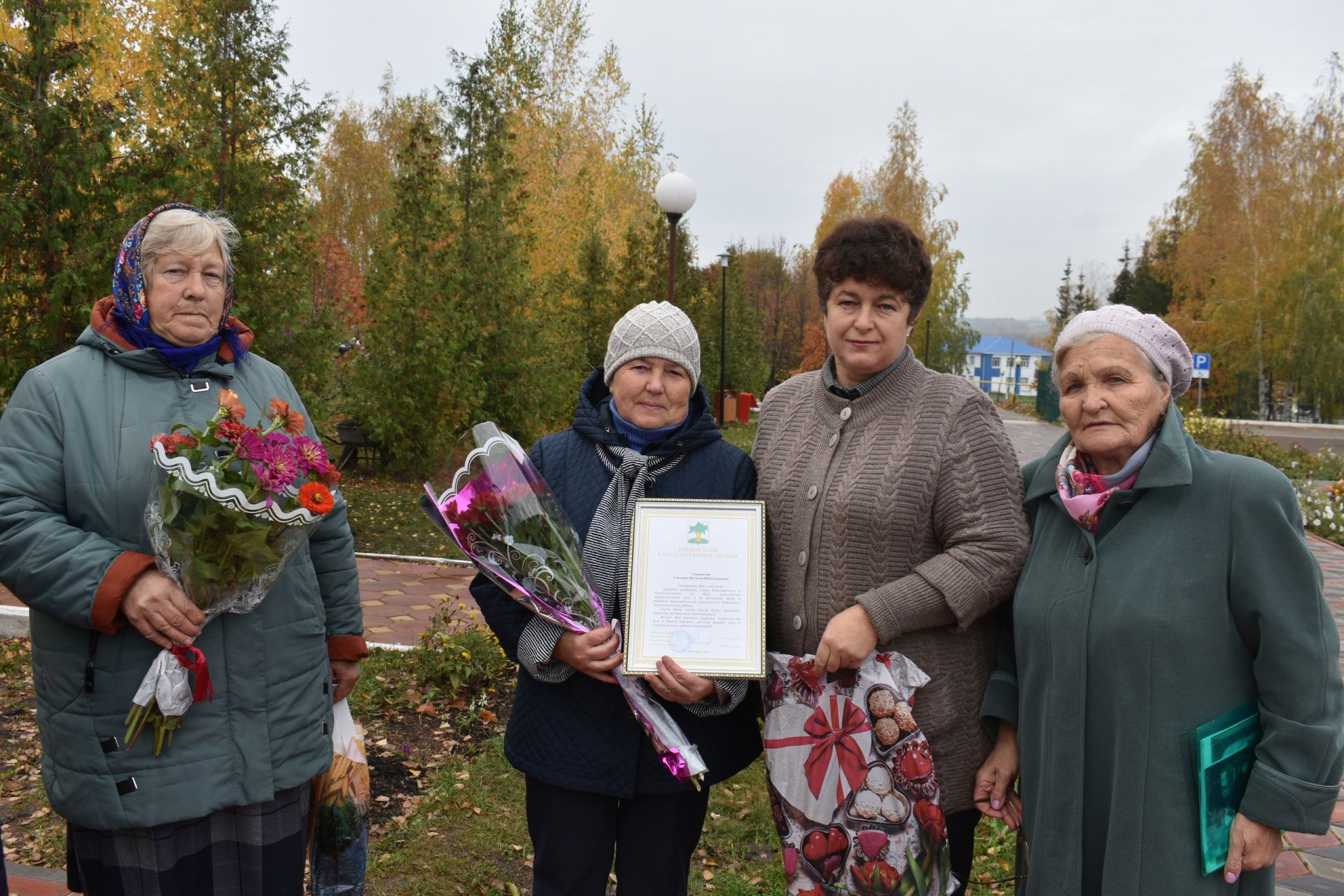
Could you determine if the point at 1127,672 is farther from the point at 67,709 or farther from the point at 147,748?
the point at 67,709

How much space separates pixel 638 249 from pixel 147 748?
66.7 ft

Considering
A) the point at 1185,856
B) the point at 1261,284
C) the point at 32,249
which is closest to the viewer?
the point at 1185,856

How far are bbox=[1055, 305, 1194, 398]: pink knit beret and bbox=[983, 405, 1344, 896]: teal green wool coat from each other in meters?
0.13

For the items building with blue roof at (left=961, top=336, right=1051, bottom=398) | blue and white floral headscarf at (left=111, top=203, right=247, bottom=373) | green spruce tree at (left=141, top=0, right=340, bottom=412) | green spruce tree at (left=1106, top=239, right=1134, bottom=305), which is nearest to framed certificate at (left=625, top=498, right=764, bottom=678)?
blue and white floral headscarf at (left=111, top=203, right=247, bottom=373)

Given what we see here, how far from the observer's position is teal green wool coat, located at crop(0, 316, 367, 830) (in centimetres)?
220

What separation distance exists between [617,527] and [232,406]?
1034 mm

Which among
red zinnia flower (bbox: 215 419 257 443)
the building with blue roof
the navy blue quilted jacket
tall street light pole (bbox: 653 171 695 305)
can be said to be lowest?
the navy blue quilted jacket

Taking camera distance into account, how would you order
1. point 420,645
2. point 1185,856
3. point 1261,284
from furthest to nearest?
point 1261,284 → point 420,645 → point 1185,856

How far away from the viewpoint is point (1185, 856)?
2041 millimetres

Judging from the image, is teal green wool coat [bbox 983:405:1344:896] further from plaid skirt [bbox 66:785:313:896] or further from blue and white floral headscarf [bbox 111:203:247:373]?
blue and white floral headscarf [bbox 111:203:247:373]

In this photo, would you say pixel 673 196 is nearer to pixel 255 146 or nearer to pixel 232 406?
pixel 255 146

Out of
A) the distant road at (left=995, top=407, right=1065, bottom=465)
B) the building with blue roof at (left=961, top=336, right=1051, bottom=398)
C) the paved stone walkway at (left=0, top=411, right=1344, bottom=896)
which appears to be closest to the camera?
the paved stone walkway at (left=0, top=411, right=1344, bottom=896)

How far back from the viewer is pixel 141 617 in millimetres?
2215

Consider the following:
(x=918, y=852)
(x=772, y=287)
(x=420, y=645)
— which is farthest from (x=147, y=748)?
(x=772, y=287)
